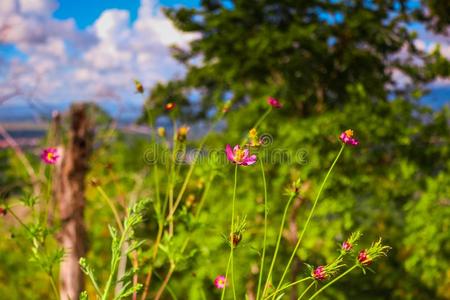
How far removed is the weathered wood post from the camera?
4.16m

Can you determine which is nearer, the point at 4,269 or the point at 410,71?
the point at 410,71

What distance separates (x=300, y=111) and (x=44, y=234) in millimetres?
6638

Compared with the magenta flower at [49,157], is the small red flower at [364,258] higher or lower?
lower

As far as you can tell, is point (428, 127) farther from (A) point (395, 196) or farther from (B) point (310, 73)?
(B) point (310, 73)

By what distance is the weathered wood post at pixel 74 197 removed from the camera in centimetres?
416

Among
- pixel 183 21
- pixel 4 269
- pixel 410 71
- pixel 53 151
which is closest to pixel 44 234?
pixel 53 151

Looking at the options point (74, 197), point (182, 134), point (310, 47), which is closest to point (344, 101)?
point (310, 47)

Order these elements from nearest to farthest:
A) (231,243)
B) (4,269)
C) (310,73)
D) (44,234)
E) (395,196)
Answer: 1. (231,243)
2. (44,234)
3. (310,73)
4. (395,196)
5. (4,269)

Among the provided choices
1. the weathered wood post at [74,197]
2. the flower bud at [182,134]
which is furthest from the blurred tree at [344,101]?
the flower bud at [182,134]

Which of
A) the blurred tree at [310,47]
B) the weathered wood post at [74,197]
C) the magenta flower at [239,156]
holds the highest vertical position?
the blurred tree at [310,47]

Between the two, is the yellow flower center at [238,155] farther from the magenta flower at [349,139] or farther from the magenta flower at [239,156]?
the magenta flower at [349,139]

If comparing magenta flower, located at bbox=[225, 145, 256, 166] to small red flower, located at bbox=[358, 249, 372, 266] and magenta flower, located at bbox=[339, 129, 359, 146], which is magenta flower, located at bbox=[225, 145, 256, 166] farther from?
small red flower, located at bbox=[358, 249, 372, 266]

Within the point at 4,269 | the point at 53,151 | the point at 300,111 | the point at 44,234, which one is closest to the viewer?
the point at 44,234

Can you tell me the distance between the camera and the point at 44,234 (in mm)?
1786
